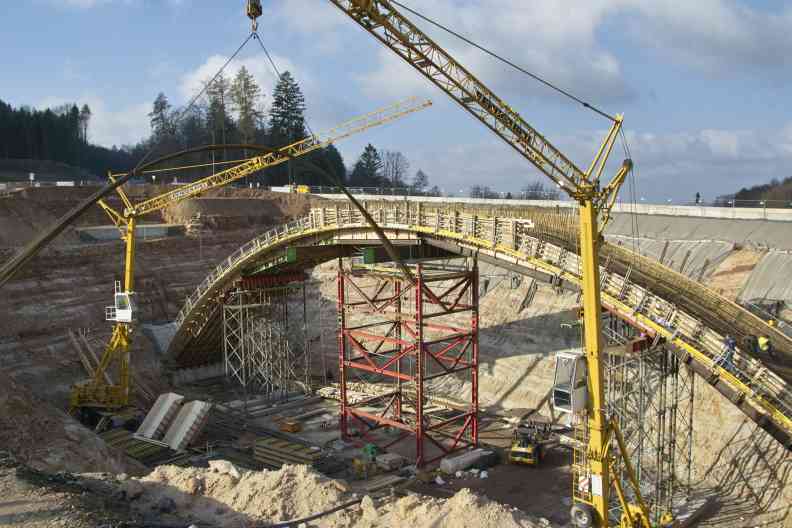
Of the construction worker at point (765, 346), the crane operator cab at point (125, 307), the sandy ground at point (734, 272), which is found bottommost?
the crane operator cab at point (125, 307)

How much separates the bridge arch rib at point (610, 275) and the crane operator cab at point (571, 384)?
148 inches

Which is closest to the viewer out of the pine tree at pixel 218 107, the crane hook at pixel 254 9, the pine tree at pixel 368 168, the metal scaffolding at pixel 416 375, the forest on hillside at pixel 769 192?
the crane hook at pixel 254 9

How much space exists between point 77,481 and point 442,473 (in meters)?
→ 13.7

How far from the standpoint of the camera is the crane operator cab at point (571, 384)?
1553 cm

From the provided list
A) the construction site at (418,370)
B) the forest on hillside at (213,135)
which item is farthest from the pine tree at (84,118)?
the construction site at (418,370)

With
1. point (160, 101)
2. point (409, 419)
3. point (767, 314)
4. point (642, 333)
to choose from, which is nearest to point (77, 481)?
point (642, 333)

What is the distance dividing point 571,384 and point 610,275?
17.9 ft

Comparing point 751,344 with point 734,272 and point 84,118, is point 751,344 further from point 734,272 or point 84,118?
point 84,118

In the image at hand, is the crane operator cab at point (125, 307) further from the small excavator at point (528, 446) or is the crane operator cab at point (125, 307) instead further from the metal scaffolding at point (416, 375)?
the small excavator at point (528, 446)

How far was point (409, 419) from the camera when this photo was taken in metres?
Answer: 30.3

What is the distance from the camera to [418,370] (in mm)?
25672

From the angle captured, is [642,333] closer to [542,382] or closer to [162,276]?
[542,382]

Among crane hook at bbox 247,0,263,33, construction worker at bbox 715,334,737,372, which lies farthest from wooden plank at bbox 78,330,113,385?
construction worker at bbox 715,334,737,372

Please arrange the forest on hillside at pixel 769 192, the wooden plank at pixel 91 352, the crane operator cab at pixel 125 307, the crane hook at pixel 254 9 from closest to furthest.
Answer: the crane hook at pixel 254 9
the crane operator cab at pixel 125 307
the wooden plank at pixel 91 352
the forest on hillside at pixel 769 192
